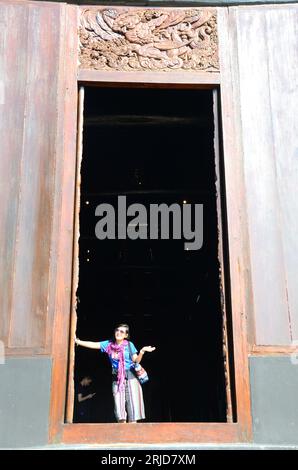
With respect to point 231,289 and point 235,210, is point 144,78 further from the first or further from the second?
point 231,289

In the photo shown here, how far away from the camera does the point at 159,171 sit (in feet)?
29.0

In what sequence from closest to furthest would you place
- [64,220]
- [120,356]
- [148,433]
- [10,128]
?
[148,433]
[64,220]
[10,128]
[120,356]

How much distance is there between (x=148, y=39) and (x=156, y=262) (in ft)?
18.9

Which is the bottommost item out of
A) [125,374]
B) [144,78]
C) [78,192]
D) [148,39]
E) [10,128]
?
[125,374]

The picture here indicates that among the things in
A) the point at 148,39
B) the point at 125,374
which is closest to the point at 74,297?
the point at 125,374

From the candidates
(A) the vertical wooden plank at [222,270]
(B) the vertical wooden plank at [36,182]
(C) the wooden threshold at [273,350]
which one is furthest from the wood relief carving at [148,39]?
(C) the wooden threshold at [273,350]

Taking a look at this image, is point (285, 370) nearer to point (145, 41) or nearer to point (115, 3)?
point (145, 41)

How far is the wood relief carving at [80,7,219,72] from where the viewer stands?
5645 millimetres

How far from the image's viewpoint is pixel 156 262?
1109 cm

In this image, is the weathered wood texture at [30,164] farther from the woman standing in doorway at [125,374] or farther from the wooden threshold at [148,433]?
the woman standing in doorway at [125,374]

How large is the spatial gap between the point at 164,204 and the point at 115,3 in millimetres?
3910

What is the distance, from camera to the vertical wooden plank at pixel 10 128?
192 inches

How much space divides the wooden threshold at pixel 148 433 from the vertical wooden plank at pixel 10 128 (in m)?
0.84

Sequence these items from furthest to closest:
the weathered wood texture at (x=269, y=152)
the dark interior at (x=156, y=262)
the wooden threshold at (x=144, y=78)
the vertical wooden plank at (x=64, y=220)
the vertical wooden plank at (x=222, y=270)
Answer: the dark interior at (x=156, y=262), the wooden threshold at (x=144, y=78), the weathered wood texture at (x=269, y=152), the vertical wooden plank at (x=222, y=270), the vertical wooden plank at (x=64, y=220)
